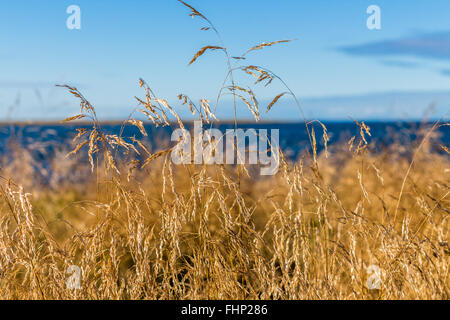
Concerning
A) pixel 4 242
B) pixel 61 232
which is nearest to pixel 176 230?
pixel 4 242

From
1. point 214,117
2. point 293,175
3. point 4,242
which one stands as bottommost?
point 4,242

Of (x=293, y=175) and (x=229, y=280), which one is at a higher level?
(x=293, y=175)

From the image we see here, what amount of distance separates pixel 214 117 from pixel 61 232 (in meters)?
3.35
